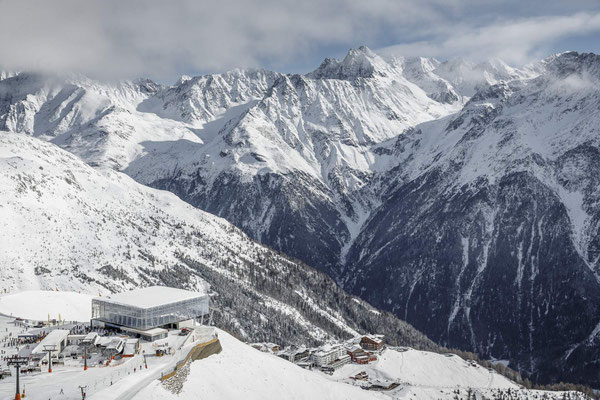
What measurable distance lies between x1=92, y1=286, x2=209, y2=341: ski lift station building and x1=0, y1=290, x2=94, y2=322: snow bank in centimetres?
2918

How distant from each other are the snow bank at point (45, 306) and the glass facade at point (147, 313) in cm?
3068

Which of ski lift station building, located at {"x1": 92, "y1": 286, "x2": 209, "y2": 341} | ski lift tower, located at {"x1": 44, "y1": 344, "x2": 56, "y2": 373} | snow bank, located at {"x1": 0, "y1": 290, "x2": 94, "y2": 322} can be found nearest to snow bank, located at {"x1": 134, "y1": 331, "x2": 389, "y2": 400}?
ski lift station building, located at {"x1": 92, "y1": 286, "x2": 209, "y2": 341}

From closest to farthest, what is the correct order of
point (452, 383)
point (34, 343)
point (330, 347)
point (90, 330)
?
point (34, 343)
point (90, 330)
point (452, 383)
point (330, 347)

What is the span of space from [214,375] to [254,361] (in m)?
12.9

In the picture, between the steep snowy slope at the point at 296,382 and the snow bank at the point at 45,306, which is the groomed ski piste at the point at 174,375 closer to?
the snow bank at the point at 45,306

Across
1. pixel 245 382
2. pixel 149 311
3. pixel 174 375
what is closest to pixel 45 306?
pixel 149 311

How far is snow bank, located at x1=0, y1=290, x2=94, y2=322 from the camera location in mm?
121750

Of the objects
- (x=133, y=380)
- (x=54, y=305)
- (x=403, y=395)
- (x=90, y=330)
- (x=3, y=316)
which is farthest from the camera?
(x=403, y=395)

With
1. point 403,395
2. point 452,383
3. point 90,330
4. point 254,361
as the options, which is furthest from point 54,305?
point 452,383

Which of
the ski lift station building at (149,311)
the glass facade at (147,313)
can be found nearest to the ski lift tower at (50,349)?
the ski lift station building at (149,311)

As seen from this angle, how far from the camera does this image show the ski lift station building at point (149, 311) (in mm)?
91250

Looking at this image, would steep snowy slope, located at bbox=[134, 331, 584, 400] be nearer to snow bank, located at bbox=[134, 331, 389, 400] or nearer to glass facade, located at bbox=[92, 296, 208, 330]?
snow bank, located at bbox=[134, 331, 389, 400]

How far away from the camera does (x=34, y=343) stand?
8600cm

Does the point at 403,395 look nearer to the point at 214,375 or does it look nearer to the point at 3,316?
the point at 214,375
